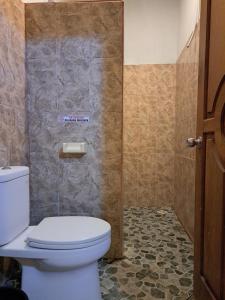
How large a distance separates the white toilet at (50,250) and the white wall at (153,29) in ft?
7.49

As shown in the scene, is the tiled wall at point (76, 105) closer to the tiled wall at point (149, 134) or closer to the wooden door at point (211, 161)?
the wooden door at point (211, 161)

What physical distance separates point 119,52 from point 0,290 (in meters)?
1.52

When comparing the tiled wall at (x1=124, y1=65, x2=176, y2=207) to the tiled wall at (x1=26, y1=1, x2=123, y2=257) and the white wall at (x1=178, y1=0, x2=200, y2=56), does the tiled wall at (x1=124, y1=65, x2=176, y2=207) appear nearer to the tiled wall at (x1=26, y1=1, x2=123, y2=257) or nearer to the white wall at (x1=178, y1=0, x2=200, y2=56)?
the white wall at (x1=178, y1=0, x2=200, y2=56)

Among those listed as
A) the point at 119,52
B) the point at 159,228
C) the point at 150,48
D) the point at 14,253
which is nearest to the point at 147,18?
the point at 150,48

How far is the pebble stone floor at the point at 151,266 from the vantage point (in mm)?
1486

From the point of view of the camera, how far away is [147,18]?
3027 mm

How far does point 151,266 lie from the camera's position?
1757 millimetres

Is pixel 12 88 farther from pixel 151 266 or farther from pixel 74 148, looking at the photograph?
pixel 151 266

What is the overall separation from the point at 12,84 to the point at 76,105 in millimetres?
431

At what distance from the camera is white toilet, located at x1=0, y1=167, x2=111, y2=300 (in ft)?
3.96

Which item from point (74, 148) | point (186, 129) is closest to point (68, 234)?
point (74, 148)

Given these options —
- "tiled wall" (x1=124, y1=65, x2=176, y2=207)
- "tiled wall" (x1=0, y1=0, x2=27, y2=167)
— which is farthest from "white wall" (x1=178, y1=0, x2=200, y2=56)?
"tiled wall" (x1=0, y1=0, x2=27, y2=167)

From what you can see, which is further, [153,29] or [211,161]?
[153,29]

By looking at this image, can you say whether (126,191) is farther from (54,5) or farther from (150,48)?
(54,5)
